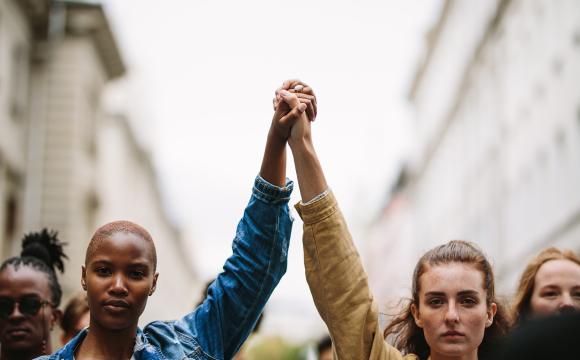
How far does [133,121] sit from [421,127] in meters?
17.5

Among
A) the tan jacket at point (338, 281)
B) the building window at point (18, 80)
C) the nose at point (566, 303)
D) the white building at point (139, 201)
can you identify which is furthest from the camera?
the white building at point (139, 201)

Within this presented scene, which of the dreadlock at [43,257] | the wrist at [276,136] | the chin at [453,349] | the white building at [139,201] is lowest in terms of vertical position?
the chin at [453,349]

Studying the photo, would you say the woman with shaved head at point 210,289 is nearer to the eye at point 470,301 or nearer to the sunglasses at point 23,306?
the eye at point 470,301

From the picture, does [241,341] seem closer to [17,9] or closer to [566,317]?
[566,317]

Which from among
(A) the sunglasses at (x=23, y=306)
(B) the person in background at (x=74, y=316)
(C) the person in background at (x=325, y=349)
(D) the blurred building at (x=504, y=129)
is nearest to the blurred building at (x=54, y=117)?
(D) the blurred building at (x=504, y=129)

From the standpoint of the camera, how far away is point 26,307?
4672 mm

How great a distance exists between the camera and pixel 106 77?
34.9 metres

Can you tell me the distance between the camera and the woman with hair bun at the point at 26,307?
4602 millimetres

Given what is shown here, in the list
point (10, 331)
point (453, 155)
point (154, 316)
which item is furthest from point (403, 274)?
point (10, 331)

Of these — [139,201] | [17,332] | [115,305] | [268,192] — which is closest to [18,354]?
[17,332]

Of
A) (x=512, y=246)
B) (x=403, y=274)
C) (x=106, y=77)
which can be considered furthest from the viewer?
(x=403, y=274)

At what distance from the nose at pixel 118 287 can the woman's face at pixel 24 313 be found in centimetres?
132

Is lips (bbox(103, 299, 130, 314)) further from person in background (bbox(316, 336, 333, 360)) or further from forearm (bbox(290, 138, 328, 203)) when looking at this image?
person in background (bbox(316, 336, 333, 360))

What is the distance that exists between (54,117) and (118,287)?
2654 cm
